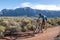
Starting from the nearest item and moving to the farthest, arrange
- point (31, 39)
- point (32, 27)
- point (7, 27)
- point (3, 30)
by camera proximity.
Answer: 1. point (31, 39)
2. point (3, 30)
3. point (7, 27)
4. point (32, 27)

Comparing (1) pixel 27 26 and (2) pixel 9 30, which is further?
(1) pixel 27 26

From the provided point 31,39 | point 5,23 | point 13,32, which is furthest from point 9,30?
point 31,39

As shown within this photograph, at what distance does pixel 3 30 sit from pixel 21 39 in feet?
9.19

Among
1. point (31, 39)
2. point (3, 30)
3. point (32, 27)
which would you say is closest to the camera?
point (31, 39)

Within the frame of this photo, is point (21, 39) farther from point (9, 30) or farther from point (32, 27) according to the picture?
point (32, 27)

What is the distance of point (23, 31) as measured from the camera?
2511 cm

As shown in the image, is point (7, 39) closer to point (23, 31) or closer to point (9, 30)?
point (9, 30)

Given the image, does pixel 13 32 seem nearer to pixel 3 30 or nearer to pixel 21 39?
pixel 3 30

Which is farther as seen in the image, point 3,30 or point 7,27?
point 7,27

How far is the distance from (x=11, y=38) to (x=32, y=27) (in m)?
6.51

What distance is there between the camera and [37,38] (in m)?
20.3

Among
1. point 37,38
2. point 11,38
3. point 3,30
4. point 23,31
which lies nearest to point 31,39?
point 37,38

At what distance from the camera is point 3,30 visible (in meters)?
22.0

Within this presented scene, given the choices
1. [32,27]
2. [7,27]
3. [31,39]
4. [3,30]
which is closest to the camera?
[31,39]
